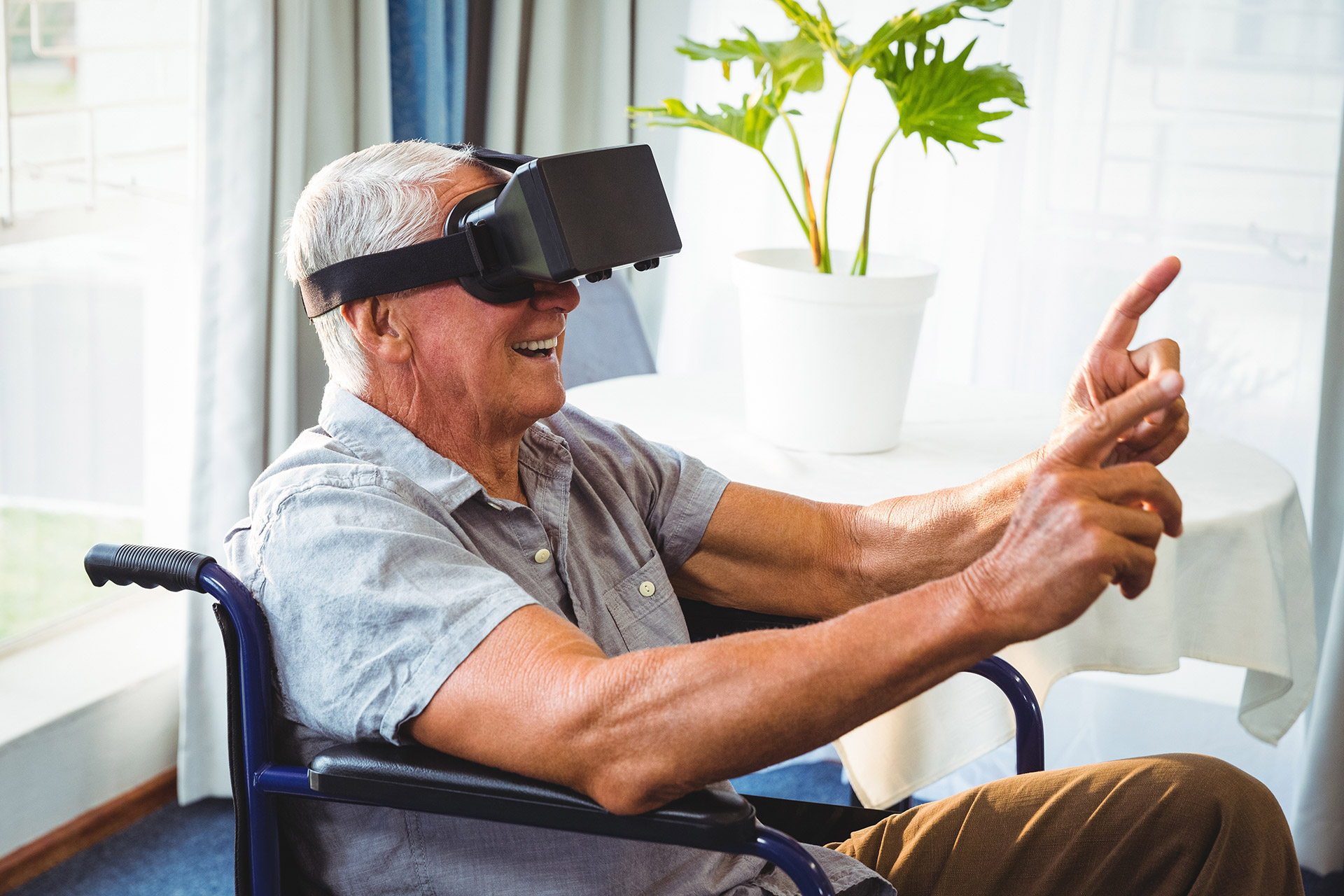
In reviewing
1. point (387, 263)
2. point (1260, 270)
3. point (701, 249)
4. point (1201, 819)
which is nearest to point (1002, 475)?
point (1201, 819)

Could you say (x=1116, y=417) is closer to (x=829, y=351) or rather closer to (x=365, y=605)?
(x=365, y=605)

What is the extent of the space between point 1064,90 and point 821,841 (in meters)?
1.87

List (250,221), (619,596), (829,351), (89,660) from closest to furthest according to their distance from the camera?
(619,596), (829,351), (250,221), (89,660)

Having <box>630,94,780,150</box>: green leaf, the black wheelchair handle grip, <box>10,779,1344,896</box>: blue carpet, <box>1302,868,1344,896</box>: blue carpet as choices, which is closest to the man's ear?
the black wheelchair handle grip

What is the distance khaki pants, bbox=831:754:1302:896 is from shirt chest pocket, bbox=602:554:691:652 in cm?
31

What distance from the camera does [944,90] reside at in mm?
1724

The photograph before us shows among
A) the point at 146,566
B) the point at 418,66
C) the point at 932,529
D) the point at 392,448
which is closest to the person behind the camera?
the point at 146,566

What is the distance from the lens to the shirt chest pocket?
4.21 feet

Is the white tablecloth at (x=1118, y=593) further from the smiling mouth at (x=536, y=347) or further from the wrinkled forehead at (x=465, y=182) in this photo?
the wrinkled forehead at (x=465, y=182)

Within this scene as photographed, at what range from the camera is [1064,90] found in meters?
2.58

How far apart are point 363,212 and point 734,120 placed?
2.98ft

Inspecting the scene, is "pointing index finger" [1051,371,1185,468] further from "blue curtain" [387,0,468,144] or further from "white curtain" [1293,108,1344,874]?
"blue curtain" [387,0,468,144]

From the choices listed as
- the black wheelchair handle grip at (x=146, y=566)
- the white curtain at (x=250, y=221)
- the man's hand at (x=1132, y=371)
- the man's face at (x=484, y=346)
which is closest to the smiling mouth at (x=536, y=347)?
the man's face at (x=484, y=346)

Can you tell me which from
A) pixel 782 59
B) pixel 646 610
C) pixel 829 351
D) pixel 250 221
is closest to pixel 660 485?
pixel 646 610
